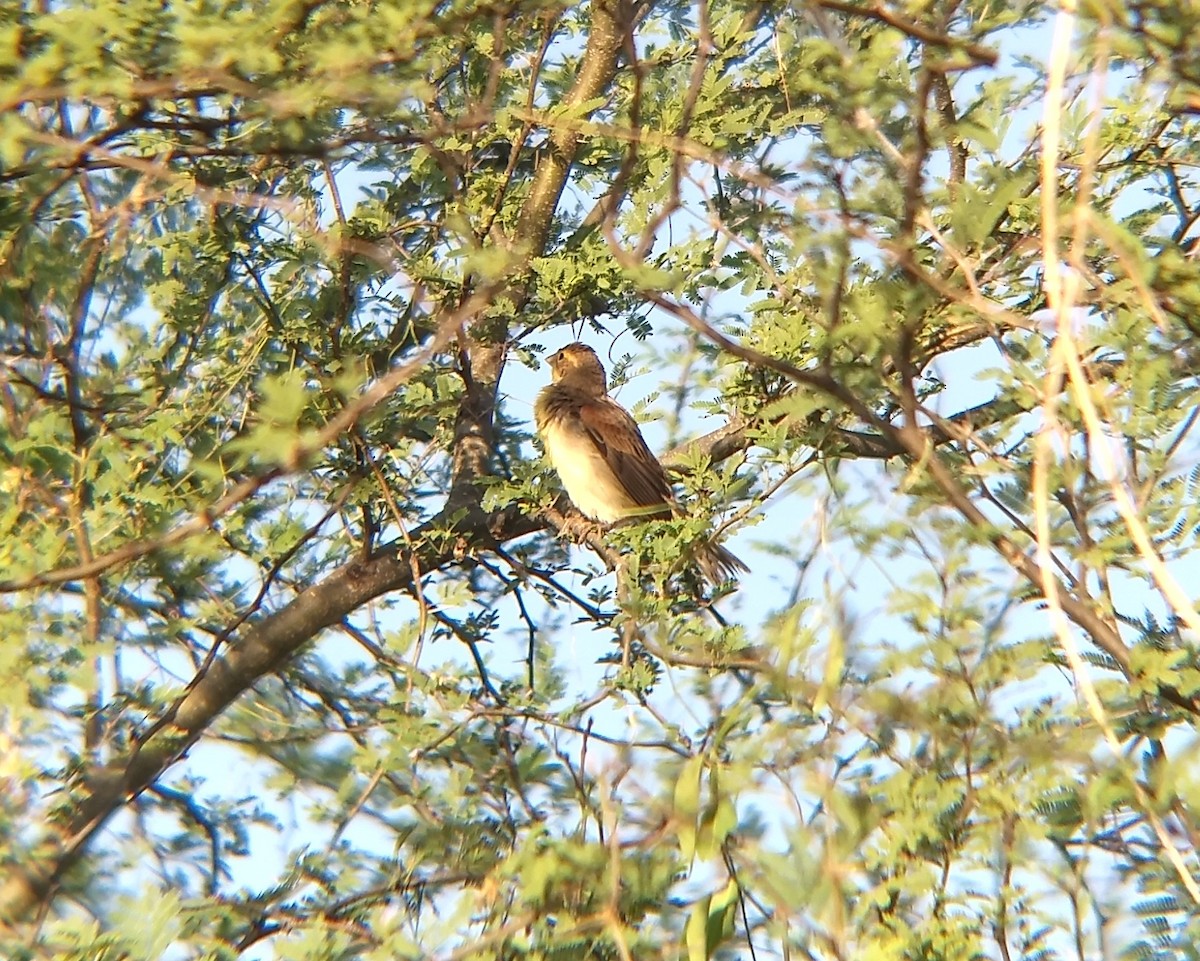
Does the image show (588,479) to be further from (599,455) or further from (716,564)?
(716,564)

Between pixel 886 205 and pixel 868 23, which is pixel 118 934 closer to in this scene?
pixel 886 205

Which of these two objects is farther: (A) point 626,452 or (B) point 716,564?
(A) point 626,452

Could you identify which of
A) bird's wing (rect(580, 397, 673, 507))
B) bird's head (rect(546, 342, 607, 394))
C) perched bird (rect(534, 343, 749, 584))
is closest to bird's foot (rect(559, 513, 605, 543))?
perched bird (rect(534, 343, 749, 584))

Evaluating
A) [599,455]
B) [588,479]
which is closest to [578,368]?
[599,455]

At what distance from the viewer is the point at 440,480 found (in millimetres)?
6320

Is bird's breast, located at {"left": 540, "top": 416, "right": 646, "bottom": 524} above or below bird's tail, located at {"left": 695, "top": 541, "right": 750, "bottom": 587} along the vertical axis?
above

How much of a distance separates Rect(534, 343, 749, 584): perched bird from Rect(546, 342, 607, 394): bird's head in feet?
0.21

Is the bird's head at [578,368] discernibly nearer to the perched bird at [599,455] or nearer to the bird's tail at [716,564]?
the perched bird at [599,455]

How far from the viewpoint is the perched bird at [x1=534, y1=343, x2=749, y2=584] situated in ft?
22.5

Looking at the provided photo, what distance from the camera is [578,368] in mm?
8758

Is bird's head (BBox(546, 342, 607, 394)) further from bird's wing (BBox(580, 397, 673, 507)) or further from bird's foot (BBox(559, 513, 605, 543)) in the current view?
bird's foot (BBox(559, 513, 605, 543))

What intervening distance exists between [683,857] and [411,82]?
7.48 ft

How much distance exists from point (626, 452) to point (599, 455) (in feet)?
0.45

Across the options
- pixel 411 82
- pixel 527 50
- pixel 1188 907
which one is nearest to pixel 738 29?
pixel 527 50
